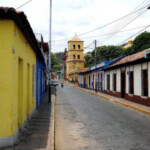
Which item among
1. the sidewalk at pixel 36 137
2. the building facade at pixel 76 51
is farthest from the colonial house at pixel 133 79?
the building facade at pixel 76 51

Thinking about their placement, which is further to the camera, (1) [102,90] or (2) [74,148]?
(1) [102,90]

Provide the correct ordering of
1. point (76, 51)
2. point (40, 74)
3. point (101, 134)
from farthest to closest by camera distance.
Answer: point (76, 51)
point (40, 74)
point (101, 134)

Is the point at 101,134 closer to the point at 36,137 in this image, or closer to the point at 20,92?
the point at 36,137

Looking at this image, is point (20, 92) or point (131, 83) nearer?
point (20, 92)

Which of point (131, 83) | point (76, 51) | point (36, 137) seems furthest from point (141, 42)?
point (36, 137)

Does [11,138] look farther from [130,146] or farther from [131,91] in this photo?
[131,91]

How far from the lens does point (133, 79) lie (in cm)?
1767

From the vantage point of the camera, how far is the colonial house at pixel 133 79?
15075mm

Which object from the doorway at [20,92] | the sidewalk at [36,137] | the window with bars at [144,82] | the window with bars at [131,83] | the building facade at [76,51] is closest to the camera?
the sidewalk at [36,137]

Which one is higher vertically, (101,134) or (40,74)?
(40,74)

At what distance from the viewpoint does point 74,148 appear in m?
5.95

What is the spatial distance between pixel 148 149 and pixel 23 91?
4.15 m

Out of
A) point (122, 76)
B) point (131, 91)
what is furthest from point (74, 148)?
point (122, 76)

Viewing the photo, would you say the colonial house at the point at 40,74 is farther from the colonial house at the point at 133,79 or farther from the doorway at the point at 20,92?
the colonial house at the point at 133,79
